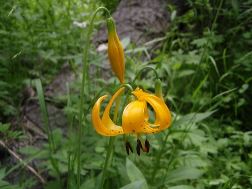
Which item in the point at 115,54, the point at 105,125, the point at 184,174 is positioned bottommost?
the point at 184,174

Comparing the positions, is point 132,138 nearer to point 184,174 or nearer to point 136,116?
point 184,174

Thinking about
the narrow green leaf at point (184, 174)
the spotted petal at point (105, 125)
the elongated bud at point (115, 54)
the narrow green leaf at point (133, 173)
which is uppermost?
the elongated bud at point (115, 54)

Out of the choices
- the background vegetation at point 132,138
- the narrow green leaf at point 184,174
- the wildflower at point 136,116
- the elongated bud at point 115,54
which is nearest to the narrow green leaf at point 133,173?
the background vegetation at point 132,138

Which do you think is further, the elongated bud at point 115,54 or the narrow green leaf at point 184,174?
the narrow green leaf at point 184,174

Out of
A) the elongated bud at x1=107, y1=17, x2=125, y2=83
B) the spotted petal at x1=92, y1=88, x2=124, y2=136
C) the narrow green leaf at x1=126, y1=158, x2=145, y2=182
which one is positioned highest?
the elongated bud at x1=107, y1=17, x2=125, y2=83

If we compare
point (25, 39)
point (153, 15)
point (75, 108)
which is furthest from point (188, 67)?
point (75, 108)

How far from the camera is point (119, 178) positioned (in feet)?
5.40

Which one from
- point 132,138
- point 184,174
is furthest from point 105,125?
point 132,138

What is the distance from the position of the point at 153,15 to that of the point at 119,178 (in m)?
1.84

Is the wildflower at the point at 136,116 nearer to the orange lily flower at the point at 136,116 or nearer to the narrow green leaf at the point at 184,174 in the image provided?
the orange lily flower at the point at 136,116

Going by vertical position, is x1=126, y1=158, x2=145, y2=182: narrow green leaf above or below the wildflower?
below

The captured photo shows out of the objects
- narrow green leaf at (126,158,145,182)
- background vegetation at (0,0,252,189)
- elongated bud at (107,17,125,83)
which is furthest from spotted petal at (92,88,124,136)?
narrow green leaf at (126,158,145,182)

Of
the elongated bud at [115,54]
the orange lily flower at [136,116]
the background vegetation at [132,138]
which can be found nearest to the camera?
the orange lily flower at [136,116]

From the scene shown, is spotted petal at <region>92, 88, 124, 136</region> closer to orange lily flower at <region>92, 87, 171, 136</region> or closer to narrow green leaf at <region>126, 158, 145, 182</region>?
orange lily flower at <region>92, 87, 171, 136</region>
